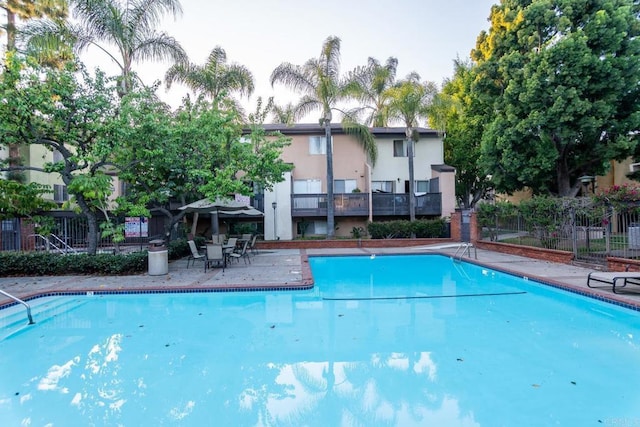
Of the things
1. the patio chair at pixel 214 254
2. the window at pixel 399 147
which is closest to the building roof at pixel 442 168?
the window at pixel 399 147

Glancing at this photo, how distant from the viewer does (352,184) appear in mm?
24234

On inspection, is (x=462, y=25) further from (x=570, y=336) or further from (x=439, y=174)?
(x=570, y=336)

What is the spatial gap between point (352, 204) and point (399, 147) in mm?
5855

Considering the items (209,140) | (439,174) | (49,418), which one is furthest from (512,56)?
(49,418)

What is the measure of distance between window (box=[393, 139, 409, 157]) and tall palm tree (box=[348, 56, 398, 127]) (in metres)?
1.87

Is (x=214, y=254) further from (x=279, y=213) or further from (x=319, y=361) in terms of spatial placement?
(x=279, y=213)

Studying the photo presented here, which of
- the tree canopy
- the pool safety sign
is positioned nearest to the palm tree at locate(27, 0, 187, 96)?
the tree canopy

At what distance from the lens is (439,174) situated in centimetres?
2275

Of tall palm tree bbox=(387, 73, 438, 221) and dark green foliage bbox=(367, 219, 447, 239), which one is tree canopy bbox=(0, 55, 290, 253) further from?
tall palm tree bbox=(387, 73, 438, 221)

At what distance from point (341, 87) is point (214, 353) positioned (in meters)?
17.5

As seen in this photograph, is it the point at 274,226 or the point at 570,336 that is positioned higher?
the point at 274,226

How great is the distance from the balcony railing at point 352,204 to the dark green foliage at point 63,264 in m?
11.7

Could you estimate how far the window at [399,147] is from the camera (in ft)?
80.6

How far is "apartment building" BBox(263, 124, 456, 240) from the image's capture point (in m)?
22.0
